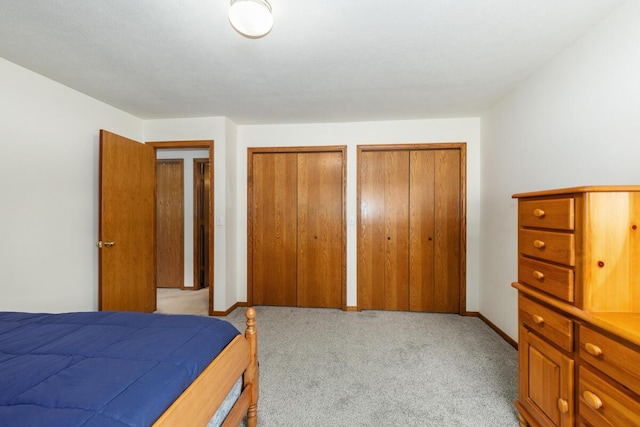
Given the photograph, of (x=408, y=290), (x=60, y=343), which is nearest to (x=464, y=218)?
(x=408, y=290)

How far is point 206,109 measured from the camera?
2.89 m

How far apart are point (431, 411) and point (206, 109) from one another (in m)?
3.31

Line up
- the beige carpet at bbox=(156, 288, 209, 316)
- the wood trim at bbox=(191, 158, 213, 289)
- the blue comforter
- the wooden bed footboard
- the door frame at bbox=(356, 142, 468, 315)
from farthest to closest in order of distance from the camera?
the wood trim at bbox=(191, 158, 213, 289) → the beige carpet at bbox=(156, 288, 209, 316) → the door frame at bbox=(356, 142, 468, 315) → the wooden bed footboard → the blue comforter

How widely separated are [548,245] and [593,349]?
446 millimetres

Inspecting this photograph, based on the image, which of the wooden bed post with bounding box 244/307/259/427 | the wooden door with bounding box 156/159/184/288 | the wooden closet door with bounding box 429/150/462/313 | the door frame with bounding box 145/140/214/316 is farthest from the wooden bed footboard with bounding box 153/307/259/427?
the wooden door with bounding box 156/159/184/288

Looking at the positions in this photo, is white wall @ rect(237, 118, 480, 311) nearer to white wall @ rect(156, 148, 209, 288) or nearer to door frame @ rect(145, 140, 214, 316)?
door frame @ rect(145, 140, 214, 316)

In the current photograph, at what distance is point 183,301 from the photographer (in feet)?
12.0

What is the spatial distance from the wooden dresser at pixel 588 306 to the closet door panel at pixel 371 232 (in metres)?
1.93

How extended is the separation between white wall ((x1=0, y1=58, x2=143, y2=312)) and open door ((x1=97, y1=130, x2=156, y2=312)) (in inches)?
7.5

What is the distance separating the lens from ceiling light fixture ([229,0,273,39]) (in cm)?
128

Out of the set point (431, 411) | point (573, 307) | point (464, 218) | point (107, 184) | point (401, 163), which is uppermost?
point (401, 163)

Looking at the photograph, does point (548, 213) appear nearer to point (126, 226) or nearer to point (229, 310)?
point (229, 310)

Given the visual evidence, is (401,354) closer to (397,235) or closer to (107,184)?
(397,235)

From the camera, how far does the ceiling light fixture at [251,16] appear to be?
4.20ft
